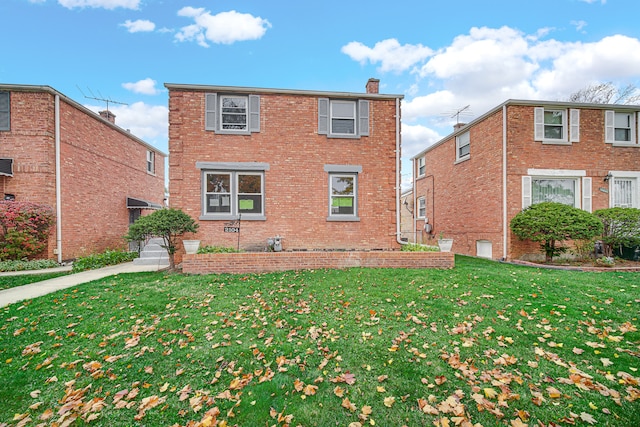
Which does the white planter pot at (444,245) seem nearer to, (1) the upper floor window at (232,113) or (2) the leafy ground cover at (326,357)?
(2) the leafy ground cover at (326,357)

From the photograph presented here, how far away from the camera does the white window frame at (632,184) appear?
11383 millimetres

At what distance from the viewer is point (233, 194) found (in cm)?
1007

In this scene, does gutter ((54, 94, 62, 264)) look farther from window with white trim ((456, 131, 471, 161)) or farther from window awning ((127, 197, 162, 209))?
window with white trim ((456, 131, 471, 161))

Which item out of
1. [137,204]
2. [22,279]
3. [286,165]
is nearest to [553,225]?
[286,165]

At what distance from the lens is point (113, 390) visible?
3.08 m

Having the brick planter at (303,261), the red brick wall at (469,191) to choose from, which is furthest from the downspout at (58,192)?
the red brick wall at (469,191)

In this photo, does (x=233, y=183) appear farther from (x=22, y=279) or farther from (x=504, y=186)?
(x=504, y=186)

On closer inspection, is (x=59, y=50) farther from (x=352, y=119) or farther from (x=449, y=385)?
(x=449, y=385)

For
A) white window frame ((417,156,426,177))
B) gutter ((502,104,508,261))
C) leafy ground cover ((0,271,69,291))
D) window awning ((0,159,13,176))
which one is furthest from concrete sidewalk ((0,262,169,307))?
white window frame ((417,156,426,177))

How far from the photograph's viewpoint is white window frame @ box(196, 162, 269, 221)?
32.4ft

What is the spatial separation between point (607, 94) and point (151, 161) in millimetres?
30750

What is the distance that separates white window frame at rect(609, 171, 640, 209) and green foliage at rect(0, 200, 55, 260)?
21.6 metres

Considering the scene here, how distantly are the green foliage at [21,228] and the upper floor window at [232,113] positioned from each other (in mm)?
6609

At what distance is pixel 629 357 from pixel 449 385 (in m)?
2.49
